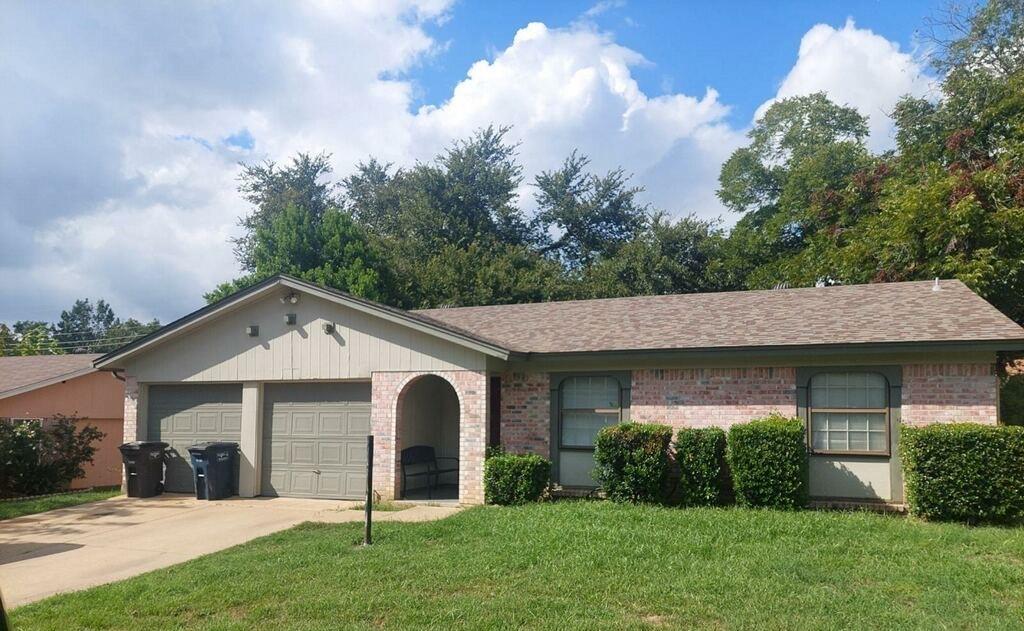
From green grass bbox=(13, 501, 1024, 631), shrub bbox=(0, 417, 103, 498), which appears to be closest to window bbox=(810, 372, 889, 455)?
green grass bbox=(13, 501, 1024, 631)

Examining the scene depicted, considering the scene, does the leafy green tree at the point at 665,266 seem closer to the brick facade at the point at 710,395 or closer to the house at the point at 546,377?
the house at the point at 546,377

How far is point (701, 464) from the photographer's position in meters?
11.9

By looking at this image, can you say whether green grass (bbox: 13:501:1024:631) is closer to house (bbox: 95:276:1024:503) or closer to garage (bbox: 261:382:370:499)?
house (bbox: 95:276:1024:503)

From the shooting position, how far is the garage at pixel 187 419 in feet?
50.0

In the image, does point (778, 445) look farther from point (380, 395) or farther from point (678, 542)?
point (380, 395)

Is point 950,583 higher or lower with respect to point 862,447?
lower

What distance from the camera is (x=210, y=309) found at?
14742 mm

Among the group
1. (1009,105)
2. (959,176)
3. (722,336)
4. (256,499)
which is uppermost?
(1009,105)

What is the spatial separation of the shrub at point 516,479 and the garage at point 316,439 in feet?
8.82

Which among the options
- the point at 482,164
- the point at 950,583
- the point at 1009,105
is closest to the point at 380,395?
the point at 950,583

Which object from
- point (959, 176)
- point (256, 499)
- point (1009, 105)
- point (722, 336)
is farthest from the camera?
point (1009, 105)

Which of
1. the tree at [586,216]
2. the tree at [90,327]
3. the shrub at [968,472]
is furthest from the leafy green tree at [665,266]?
the tree at [90,327]

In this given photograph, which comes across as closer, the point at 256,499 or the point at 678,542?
the point at 678,542

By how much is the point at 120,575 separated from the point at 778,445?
8775 millimetres
